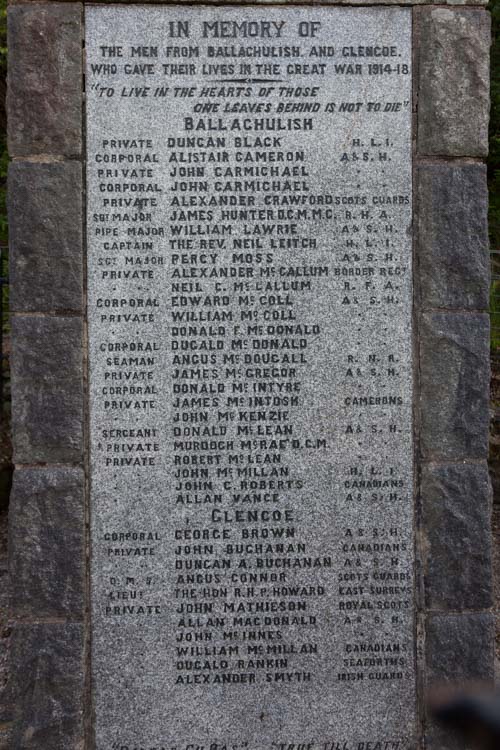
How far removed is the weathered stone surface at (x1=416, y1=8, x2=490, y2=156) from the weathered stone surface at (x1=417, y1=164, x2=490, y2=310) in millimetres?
121

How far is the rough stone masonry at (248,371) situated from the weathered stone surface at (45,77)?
1 cm

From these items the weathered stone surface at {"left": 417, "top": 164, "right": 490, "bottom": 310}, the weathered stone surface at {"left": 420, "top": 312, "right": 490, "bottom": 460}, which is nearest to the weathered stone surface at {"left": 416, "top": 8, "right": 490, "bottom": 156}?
the weathered stone surface at {"left": 417, "top": 164, "right": 490, "bottom": 310}

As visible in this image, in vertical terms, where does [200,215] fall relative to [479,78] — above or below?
below

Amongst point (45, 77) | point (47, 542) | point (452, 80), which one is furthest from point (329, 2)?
point (47, 542)

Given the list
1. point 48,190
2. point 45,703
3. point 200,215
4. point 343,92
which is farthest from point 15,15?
point 45,703

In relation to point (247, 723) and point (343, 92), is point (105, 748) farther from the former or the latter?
point (343, 92)

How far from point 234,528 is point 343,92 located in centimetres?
209

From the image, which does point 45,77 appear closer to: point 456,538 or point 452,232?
point 452,232

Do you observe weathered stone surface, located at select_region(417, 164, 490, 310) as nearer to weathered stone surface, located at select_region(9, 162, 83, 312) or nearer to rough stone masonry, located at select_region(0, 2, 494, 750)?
rough stone masonry, located at select_region(0, 2, 494, 750)

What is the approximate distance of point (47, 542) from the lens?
365 cm

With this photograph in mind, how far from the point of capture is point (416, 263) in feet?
12.3

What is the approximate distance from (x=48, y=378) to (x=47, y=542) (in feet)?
2.47

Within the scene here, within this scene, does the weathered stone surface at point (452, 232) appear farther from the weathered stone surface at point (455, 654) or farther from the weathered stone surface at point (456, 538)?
the weathered stone surface at point (455, 654)

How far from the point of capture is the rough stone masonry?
365cm
